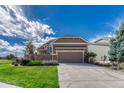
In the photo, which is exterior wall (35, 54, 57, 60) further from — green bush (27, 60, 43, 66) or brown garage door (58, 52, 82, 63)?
green bush (27, 60, 43, 66)

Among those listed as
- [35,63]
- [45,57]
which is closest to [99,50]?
[45,57]

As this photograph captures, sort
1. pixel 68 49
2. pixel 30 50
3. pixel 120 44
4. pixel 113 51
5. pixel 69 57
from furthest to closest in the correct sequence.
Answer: pixel 68 49, pixel 69 57, pixel 30 50, pixel 113 51, pixel 120 44

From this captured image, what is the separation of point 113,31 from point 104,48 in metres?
3.15

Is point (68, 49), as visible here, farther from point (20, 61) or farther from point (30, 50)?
point (20, 61)

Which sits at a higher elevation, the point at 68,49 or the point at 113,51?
the point at 68,49

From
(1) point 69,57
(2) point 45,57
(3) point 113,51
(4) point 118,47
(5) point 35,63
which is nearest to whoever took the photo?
(4) point 118,47

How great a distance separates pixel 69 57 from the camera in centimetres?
2000

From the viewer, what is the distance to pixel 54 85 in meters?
8.20

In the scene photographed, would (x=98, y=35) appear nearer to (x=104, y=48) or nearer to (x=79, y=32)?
(x=79, y=32)

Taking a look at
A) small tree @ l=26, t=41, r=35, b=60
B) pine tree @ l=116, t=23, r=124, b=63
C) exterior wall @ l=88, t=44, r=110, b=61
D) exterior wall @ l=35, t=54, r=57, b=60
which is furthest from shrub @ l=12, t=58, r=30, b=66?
pine tree @ l=116, t=23, r=124, b=63

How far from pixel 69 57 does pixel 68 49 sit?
0.88 metres

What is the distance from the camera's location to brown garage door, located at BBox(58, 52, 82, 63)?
783 inches

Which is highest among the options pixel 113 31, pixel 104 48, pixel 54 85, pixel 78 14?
pixel 78 14
